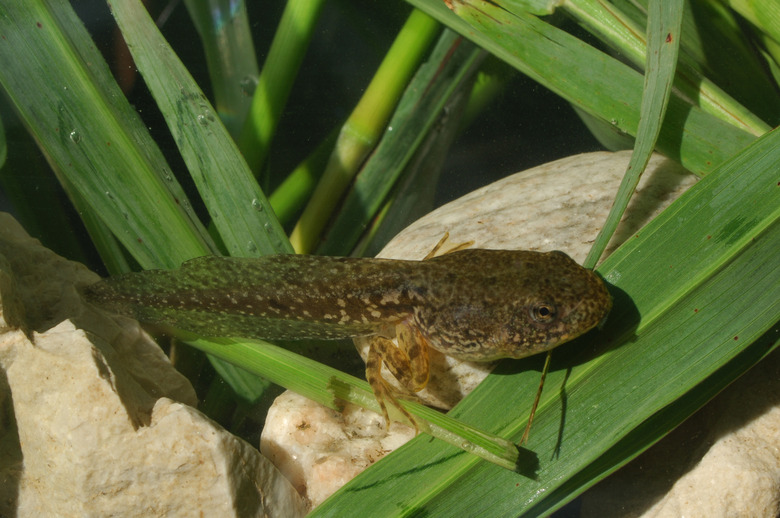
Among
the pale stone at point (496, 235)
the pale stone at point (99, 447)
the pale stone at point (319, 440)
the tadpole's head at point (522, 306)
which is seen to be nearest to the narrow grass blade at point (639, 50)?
the pale stone at point (496, 235)

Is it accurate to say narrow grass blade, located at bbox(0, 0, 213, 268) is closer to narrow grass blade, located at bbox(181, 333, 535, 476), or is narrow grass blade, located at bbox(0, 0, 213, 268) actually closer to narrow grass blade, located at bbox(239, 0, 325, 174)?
narrow grass blade, located at bbox(181, 333, 535, 476)

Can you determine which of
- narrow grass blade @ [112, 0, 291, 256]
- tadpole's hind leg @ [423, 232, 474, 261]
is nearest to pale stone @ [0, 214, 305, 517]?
narrow grass blade @ [112, 0, 291, 256]

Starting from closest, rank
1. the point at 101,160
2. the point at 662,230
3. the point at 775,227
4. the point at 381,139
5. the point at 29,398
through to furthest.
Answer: the point at 775,227 → the point at 662,230 → the point at 29,398 → the point at 101,160 → the point at 381,139

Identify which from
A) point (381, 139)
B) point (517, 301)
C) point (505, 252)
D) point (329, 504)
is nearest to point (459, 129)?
point (381, 139)

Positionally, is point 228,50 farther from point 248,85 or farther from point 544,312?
point 544,312

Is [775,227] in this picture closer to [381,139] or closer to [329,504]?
[329,504]
